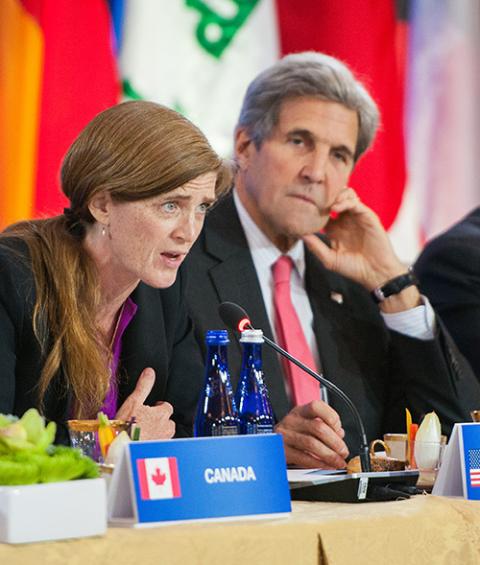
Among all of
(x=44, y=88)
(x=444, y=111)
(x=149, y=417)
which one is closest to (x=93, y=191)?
(x=149, y=417)

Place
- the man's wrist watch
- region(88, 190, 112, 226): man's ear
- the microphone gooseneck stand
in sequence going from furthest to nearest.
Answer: the man's wrist watch < region(88, 190, 112, 226): man's ear < the microphone gooseneck stand

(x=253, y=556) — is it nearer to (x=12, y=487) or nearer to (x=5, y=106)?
(x=12, y=487)

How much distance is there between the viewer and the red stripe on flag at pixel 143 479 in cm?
125

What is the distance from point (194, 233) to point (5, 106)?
1.27 meters

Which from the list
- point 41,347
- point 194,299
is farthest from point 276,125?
point 41,347

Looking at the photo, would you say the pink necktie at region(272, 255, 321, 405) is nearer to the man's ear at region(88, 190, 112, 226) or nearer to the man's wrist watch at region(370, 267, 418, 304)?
the man's wrist watch at region(370, 267, 418, 304)

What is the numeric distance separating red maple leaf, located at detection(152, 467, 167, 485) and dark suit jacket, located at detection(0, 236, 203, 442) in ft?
2.04

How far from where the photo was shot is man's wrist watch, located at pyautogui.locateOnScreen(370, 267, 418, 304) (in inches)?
110

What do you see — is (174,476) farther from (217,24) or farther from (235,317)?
(217,24)

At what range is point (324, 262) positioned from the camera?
2859 millimetres

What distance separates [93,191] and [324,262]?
3.26 feet

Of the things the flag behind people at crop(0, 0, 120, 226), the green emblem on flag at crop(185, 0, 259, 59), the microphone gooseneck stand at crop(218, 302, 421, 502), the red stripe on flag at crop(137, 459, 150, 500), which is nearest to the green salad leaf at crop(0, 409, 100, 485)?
the red stripe on flag at crop(137, 459, 150, 500)

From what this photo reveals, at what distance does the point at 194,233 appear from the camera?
6.59 ft

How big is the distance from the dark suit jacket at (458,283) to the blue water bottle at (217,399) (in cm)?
136
